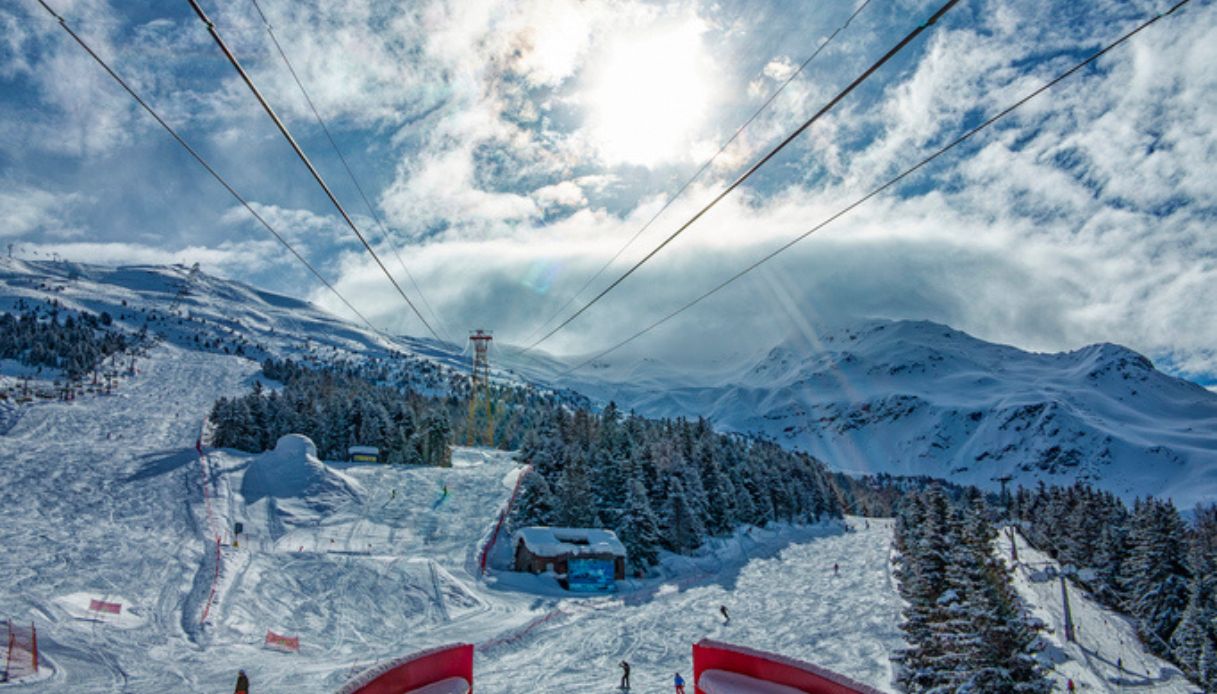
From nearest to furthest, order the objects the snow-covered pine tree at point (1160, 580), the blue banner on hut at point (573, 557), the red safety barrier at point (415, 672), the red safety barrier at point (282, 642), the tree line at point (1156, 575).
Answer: the red safety barrier at point (415, 672), the red safety barrier at point (282, 642), the tree line at point (1156, 575), the blue banner on hut at point (573, 557), the snow-covered pine tree at point (1160, 580)

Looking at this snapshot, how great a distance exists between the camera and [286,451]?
65688 mm

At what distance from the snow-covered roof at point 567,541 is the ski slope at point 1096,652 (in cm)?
2808

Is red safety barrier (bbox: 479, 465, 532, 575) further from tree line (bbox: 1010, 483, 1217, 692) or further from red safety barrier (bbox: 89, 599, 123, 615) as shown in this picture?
tree line (bbox: 1010, 483, 1217, 692)

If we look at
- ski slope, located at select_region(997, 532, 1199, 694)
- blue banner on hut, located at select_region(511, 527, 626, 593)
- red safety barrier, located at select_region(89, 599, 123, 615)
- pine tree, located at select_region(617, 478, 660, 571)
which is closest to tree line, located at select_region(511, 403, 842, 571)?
pine tree, located at select_region(617, 478, 660, 571)

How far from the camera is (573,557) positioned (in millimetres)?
50250

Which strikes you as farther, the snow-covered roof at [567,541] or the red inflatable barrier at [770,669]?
the snow-covered roof at [567,541]

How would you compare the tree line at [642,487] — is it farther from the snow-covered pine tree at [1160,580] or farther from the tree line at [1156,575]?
the snow-covered pine tree at [1160,580]

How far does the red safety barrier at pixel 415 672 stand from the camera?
20.1 feet

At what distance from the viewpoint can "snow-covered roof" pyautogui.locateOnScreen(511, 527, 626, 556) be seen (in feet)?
167

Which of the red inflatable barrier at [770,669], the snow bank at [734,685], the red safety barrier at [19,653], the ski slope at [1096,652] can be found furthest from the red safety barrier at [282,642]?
the ski slope at [1096,652]

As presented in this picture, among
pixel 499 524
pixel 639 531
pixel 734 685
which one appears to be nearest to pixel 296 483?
pixel 499 524

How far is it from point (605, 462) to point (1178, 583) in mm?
48319

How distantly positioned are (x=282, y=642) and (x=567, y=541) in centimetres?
2529

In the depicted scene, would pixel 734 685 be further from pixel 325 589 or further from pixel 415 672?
pixel 325 589
